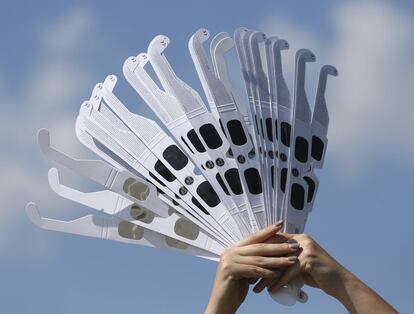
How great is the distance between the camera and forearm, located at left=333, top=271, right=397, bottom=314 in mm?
4102

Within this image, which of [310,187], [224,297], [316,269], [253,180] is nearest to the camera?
[316,269]

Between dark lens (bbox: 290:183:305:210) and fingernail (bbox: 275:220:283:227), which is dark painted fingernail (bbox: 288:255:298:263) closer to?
fingernail (bbox: 275:220:283:227)

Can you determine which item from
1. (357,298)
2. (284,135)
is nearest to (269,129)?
(284,135)

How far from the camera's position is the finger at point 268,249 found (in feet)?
13.5

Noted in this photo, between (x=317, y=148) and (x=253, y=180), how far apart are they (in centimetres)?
39

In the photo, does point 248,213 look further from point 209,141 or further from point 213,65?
point 213,65

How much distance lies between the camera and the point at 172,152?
4.59m

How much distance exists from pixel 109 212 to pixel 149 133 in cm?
43

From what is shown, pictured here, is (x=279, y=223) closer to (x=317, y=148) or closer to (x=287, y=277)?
(x=287, y=277)

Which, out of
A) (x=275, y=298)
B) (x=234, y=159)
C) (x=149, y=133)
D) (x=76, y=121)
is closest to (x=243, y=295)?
(x=275, y=298)

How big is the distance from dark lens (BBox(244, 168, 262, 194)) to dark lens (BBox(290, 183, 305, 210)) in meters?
0.16

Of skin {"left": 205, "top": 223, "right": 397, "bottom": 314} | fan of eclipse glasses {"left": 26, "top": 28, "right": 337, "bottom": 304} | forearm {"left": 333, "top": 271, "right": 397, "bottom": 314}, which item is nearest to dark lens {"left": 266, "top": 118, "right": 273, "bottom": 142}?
fan of eclipse glasses {"left": 26, "top": 28, "right": 337, "bottom": 304}

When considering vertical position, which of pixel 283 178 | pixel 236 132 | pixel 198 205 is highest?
pixel 236 132

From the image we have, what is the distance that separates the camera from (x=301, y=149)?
14.8 feet
